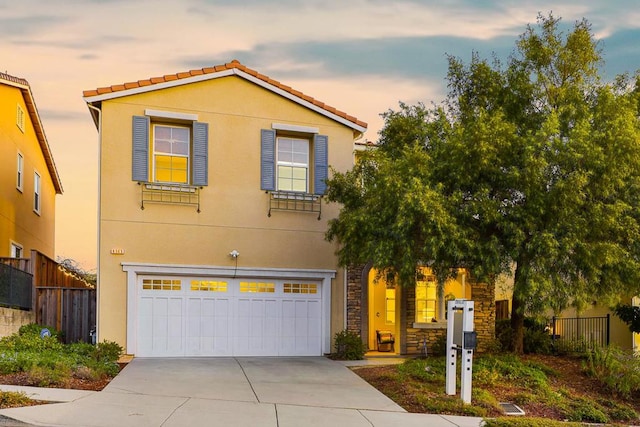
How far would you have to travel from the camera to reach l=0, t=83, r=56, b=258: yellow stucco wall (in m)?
22.0

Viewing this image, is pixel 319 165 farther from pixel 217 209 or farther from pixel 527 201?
→ pixel 527 201

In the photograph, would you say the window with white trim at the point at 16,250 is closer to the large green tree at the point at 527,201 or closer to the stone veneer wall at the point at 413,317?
the stone veneer wall at the point at 413,317

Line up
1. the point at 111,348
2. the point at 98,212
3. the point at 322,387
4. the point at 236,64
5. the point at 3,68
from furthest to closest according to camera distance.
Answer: the point at 3,68, the point at 236,64, the point at 98,212, the point at 111,348, the point at 322,387

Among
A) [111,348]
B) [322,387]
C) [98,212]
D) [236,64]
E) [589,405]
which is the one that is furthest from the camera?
[236,64]

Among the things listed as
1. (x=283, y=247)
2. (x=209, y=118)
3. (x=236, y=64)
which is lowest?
(x=283, y=247)

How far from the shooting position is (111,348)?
14945mm

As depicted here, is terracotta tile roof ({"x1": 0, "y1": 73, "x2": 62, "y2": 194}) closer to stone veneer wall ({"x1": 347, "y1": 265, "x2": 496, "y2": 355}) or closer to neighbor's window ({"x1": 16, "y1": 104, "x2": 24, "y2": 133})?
neighbor's window ({"x1": 16, "y1": 104, "x2": 24, "y2": 133})

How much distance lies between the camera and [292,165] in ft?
60.0

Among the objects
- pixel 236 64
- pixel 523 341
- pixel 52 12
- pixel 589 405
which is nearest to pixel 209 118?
pixel 236 64

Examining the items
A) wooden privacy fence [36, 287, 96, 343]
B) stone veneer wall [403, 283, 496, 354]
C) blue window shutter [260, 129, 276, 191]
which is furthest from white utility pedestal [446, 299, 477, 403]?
wooden privacy fence [36, 287, 96, 343]

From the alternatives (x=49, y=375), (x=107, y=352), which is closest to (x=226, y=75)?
(x=107, y=352)

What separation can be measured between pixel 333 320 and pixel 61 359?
743 cm

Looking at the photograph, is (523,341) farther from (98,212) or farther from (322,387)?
(98,212)

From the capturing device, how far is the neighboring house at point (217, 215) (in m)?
16.6
